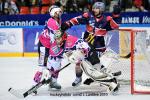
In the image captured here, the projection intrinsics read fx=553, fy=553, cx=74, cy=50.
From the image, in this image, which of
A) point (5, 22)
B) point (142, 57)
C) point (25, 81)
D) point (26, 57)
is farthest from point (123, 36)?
point (5, 22)

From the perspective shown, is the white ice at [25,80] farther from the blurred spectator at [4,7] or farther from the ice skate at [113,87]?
the blurred spectator at [4,7]

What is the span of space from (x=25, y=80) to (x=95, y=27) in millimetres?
1790

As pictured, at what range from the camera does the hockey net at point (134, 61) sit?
8.32 metres

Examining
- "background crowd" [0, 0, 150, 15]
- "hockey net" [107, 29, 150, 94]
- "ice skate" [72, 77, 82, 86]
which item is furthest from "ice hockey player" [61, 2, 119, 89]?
"background crowd" [0, 0, 150, 15]

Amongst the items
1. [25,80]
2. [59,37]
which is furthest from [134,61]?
[25,80]

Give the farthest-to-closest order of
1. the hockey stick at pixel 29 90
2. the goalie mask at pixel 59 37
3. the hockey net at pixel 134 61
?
the hockey net at pixel 134 61, the goalie mask at pixel 59 37, the hockey stick at pixel 29 90

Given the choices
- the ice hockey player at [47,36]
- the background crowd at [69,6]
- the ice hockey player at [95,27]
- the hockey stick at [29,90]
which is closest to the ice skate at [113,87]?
the ice hockey player at [95,27]

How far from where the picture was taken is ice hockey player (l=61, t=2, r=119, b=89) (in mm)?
8500

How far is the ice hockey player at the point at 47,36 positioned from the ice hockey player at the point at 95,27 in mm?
150

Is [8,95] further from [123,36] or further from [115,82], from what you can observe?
[123,36]

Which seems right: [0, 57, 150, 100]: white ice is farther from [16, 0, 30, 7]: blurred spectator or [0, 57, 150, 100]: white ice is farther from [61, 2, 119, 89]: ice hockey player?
[16, 0, 30, 7]: blurred spectator

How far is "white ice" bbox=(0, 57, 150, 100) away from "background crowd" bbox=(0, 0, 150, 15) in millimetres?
2794

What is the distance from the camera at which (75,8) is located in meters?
14.6

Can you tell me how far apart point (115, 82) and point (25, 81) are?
1912 millimetres
